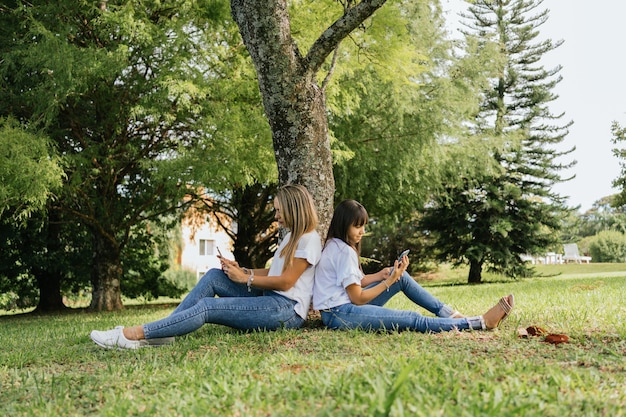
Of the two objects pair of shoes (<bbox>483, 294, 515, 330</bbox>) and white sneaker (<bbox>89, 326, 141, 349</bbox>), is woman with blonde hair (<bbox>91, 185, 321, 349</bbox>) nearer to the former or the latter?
white sneaker (<bbox>89, 326, 141, 349</bbox>)

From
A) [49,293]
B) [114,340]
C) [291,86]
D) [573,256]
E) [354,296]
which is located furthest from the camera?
[573,256]

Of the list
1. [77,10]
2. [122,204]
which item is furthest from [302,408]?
[122,204]

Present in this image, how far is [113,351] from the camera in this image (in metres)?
4.62

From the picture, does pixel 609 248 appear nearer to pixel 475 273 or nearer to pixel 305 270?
pixel 475 273

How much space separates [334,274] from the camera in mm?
4918

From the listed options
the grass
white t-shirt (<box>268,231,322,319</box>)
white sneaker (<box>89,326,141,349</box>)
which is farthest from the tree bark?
white sneaker (<box>89,326,141,349</box>)

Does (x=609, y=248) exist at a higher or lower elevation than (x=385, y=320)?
higher

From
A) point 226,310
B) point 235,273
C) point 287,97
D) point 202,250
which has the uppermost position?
point 287,97

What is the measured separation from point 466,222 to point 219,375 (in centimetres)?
2257

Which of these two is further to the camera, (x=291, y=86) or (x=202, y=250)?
(x=202, y=250)

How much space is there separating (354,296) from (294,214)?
80 cm

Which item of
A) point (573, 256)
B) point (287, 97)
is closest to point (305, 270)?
point (287, 97)

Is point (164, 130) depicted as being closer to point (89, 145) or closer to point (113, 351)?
point (89, 145)

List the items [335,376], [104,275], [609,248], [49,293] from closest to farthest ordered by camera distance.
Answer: [335,376], [104,275], [49,293], [609,248]
